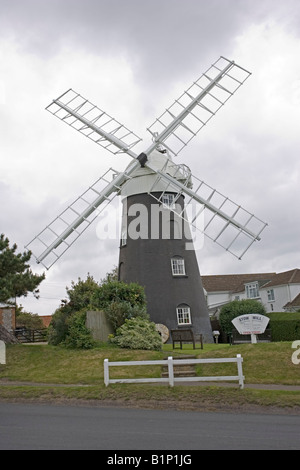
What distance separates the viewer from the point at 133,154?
25766 millimetres

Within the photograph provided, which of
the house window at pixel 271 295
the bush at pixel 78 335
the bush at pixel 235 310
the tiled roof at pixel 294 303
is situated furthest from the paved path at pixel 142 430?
the house window at pixel 271 295

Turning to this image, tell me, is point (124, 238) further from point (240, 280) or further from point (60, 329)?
point (240, 280)

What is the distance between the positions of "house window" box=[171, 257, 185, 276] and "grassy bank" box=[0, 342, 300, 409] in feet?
23.5

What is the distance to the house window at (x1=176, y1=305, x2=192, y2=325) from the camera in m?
24.6

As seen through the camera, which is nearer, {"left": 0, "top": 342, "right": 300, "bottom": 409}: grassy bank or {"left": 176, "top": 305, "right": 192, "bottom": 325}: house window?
{"left": 0, "top": 342, "right": 300, "bottom": 409}: grassy bank

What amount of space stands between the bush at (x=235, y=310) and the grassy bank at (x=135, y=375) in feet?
41.4

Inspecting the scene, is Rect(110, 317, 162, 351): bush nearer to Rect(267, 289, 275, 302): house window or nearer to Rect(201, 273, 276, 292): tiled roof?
Rect(267, 289, 275, 302): house window

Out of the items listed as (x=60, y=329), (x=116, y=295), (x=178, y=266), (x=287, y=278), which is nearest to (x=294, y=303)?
(x=287, y=278)

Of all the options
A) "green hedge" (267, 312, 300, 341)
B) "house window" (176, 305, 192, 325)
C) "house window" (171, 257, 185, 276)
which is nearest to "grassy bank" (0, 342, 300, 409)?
"house window" (176, 305, 192, 325)

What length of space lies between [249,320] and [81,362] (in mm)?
7299

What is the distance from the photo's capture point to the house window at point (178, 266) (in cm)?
2553

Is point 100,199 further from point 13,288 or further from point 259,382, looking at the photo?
point 259,382

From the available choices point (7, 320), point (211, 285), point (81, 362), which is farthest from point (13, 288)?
point (211, 285)
